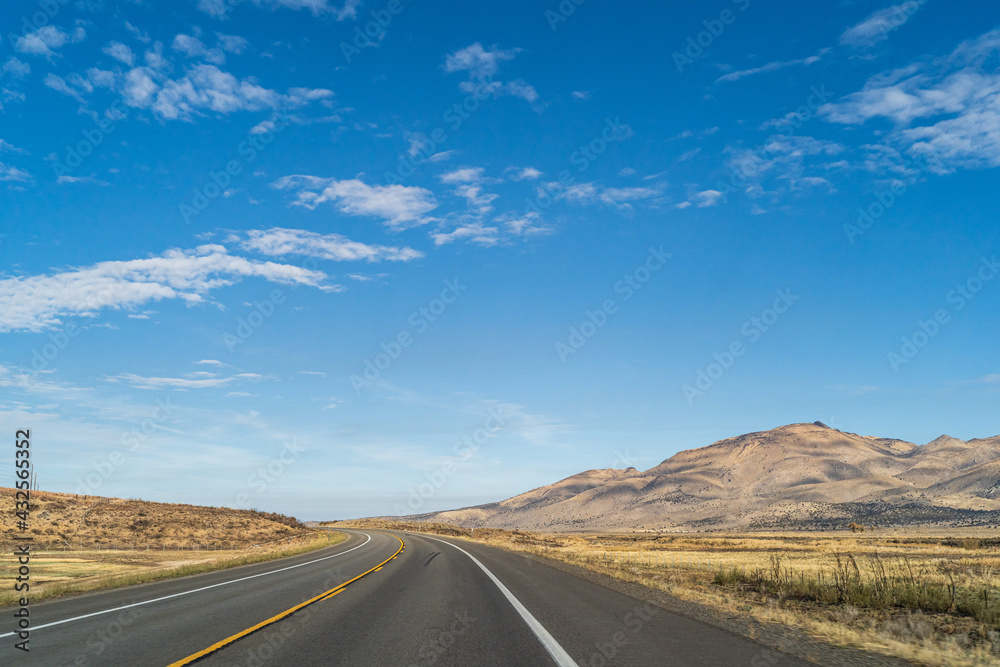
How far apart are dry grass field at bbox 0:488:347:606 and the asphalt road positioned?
221 inches

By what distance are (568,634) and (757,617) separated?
15.0 feet

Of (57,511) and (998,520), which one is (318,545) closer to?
(57,511)

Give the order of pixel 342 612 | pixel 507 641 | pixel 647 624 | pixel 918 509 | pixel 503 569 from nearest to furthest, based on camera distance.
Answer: pixel 507 641 < pixel 647 624 < pixel 342 612 < pixel 503 569 < pixel 918 509

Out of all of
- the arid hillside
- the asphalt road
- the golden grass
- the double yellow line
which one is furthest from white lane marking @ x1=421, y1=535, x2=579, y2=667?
the arid hillside

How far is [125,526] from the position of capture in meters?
45.4

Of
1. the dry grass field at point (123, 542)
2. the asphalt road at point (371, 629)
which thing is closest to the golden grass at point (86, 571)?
the dry grass field at point (123, 542)

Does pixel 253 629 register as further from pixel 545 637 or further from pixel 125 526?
pixel 125 526

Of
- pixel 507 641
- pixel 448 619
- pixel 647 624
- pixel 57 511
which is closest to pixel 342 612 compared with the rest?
pixel 448 619

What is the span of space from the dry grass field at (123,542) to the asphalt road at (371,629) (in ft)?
18.4

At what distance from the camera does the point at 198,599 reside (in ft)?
43.1

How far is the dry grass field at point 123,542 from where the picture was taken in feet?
67.1

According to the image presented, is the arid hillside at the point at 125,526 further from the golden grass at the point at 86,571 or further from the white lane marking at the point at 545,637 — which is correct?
the white lane marking at the point at 545,637

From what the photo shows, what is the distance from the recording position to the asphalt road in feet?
24.5

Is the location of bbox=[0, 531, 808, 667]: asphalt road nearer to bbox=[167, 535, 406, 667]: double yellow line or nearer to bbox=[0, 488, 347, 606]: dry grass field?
bbox=[167, 535, 406, 667]: double yellow line
